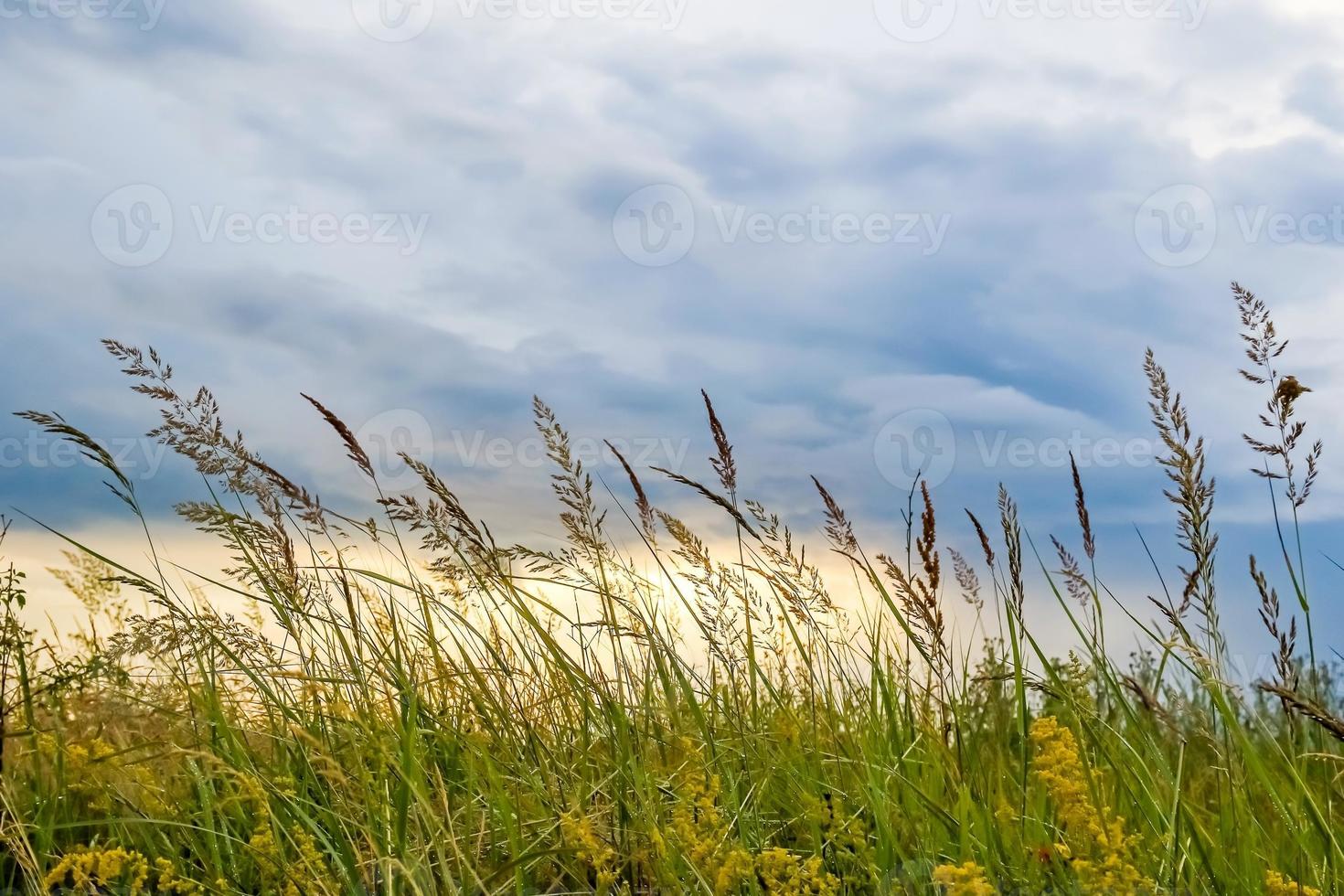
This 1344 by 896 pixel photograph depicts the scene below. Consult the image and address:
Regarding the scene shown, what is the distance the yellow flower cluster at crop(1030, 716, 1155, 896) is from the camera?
Answer: 2.12 meters

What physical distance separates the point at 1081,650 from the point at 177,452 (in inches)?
120

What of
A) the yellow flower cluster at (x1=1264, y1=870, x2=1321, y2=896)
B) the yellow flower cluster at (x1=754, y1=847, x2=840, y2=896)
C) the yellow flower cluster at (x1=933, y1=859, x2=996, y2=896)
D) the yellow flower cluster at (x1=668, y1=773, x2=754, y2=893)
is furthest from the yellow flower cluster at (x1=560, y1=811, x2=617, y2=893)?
the yellow flower cluster at (x1=1264, y1=870, x2=1321, y2=896)

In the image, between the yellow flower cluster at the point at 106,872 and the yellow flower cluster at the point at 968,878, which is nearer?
the yellow flower cluster at the point at 968,878

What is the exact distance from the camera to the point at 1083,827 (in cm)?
244

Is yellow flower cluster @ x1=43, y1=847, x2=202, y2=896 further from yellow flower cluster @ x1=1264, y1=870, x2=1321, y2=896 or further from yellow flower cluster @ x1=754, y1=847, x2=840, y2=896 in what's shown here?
yellow flower cluster @ x1=1264, y1=870, x2=1321, y2=896

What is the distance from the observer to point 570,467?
3629mm

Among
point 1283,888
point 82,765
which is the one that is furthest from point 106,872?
point 1283,888

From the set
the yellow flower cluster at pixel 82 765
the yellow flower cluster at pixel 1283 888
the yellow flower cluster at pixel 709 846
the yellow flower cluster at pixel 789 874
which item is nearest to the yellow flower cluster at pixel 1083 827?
the yellow flower cluster at pixel 1283 888

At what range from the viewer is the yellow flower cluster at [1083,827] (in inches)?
83.4

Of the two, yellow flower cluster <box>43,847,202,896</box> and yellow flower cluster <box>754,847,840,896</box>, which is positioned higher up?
yellow flower cluster <box>43,847,202,896</box>

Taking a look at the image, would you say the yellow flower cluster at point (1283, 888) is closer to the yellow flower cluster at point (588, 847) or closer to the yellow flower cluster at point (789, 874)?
the yellow flower cluster at point (789, 874)

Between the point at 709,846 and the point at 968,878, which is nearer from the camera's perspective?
the point at 968,878

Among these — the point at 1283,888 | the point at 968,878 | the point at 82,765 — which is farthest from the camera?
the point at 82,765

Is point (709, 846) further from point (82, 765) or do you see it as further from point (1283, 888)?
point (82, 765)
